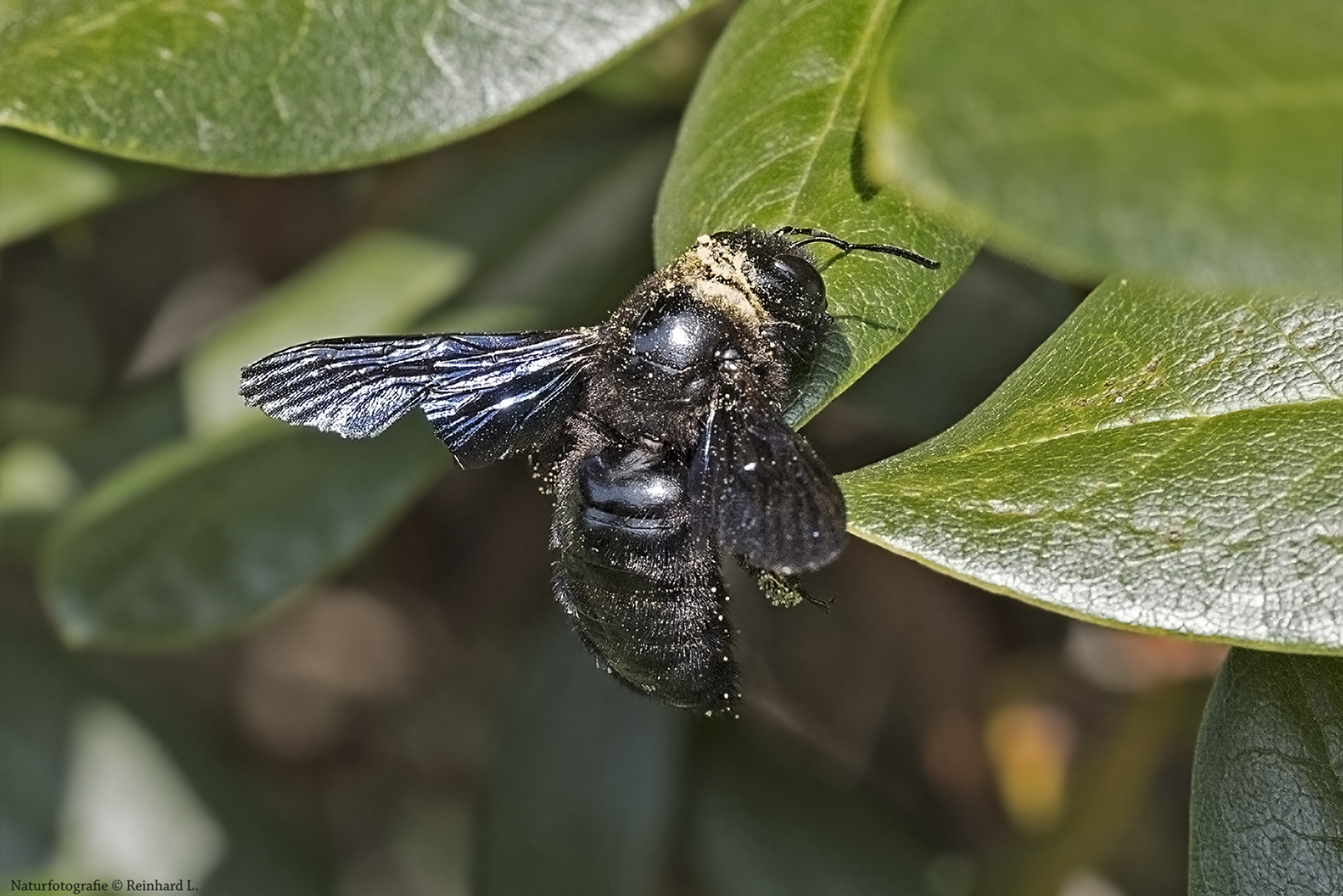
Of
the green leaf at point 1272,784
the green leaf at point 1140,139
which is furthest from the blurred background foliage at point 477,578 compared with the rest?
the green leaf at point 1140,139

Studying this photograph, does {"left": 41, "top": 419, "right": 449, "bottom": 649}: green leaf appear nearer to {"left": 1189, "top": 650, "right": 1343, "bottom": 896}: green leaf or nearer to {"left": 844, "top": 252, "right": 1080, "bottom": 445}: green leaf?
{"left": 844, "top": 252, "right": 1080, "bottom": 445}: green leaf

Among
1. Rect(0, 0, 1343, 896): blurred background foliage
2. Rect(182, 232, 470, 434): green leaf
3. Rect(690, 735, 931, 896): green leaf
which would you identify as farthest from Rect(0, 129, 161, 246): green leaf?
Rect(690, 735, 931, 896): green leaf

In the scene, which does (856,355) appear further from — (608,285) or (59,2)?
(608,285)

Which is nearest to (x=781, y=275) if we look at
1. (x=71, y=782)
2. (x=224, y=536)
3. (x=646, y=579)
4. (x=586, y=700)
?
(x=646, y=579)

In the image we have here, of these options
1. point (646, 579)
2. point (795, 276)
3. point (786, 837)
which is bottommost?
point (786, 837)

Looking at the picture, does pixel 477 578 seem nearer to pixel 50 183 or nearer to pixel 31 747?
pixel 31 747
